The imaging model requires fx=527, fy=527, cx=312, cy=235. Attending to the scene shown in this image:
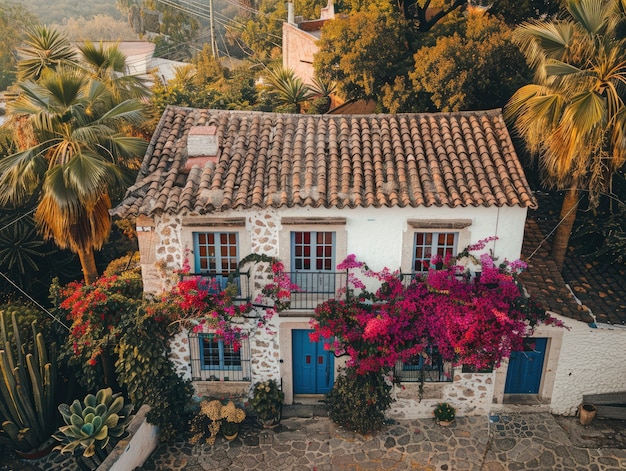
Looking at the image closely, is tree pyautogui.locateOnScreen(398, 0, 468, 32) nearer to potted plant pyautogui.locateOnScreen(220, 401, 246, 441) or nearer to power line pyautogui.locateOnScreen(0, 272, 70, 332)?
potted plant pyautogui.locateOnScreen(220, 401, 246, 441)

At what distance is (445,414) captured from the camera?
47.0ft

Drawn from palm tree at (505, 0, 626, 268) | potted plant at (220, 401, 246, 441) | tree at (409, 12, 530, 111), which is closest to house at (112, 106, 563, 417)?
potted plant at (220, 401, 246, 441)

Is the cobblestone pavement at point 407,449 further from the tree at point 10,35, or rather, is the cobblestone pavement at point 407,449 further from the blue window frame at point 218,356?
the tree at point 10,35

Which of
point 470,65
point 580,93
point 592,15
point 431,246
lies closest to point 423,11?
point 470,65

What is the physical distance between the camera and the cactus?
510 inches

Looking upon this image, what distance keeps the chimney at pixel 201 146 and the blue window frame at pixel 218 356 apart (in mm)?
4792

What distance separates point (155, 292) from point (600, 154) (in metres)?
11.8

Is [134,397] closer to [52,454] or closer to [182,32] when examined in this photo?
[52,454]

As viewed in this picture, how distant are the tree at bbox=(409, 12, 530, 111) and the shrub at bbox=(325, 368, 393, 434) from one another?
8.84 metres

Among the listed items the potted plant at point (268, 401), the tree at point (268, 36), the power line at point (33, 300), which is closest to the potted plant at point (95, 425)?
the power line at point (33, 300)

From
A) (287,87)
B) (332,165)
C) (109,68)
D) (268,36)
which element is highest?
(268,36)

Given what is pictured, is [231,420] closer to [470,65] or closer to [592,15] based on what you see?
[470,65]

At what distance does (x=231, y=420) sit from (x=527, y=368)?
8240 mm

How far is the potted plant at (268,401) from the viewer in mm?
14094
